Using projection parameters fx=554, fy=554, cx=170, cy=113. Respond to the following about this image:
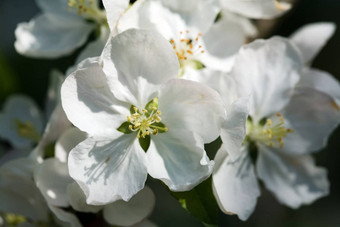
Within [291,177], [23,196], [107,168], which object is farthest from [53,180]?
[291,177]

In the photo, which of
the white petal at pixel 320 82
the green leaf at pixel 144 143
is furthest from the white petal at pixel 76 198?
the white petal at pixel 320 82

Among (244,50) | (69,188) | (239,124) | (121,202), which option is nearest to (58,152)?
(69,188)

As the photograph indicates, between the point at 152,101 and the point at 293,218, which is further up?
the point at 152,101

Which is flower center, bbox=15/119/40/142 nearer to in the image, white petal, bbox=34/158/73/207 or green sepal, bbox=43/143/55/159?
green sepal, bbox=43/143/55/159

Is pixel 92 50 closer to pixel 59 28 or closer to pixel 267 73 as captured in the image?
pixel 59 28

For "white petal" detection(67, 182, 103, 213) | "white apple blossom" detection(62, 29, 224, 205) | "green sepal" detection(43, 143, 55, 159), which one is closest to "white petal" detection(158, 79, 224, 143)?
"white apple blossom" detection(62, 29, 224, 205)

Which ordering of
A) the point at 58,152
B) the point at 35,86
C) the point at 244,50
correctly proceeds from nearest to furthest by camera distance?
the point at 58,152 → the point at 244,50 → the point at 35,86

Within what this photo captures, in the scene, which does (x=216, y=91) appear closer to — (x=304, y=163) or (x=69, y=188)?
(x=69, y=188)

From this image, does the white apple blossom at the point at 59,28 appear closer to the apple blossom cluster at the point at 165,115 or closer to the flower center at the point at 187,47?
the apple blossom cluster at the point at 165,115

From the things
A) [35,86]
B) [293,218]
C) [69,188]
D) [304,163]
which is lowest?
[293,218]

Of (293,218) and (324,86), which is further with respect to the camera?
(293,218)
